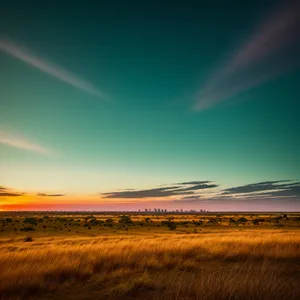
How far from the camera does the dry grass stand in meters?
5.76

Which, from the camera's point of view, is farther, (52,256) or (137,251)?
(137,251)

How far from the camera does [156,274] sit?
8.35 m

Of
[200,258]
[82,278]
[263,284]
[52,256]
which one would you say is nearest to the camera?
[263,284]

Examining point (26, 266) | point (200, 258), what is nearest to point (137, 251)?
point (200, 258)

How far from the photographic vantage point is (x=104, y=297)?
6207 mm

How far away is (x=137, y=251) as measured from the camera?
37.3 ft

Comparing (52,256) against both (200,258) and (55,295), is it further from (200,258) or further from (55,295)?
(200,258)

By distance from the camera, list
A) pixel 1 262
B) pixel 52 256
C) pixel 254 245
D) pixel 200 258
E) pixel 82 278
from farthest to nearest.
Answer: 1. pixel 254 245
2. pixel 200 258
3. pixel 52 256
4. pixel 1 262
5. pixel 82 278

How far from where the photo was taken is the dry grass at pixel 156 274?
576 cm

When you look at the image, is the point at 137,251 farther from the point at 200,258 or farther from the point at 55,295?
the point at 55,295

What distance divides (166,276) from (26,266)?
4150 millimetres

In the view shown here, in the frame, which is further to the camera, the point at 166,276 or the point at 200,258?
the point at 200,258

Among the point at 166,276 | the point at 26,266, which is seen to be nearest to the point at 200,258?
the point at 166,276

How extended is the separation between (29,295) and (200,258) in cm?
663
